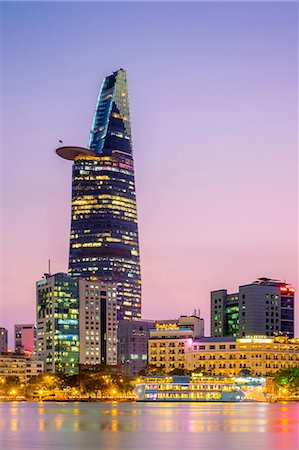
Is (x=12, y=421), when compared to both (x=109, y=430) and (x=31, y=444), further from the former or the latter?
(x=31, y=444)

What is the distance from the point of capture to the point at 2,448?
→ 277ft

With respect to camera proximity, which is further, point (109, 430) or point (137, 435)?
point (109, 430)

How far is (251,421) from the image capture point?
399 ft

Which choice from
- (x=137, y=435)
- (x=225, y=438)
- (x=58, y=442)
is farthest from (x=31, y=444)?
(x=225, y=438)

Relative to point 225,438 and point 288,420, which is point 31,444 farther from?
point 288,420

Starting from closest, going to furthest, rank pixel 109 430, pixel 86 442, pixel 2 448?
pixel 2 448, pixel 86 442, pixel 109 430

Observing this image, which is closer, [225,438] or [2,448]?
[2,448]

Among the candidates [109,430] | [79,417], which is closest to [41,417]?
[79,417]

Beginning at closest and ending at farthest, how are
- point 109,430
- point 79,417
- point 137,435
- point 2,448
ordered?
point 2,448 < point 137,435 < point 109,430 < point 79,417

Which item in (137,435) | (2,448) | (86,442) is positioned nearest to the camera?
(2,448)

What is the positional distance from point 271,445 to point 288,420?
35680 mm

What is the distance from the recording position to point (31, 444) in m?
89.6

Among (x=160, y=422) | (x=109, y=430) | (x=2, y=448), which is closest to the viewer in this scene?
(x=2, y=448)

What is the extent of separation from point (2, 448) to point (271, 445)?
25600 mm
